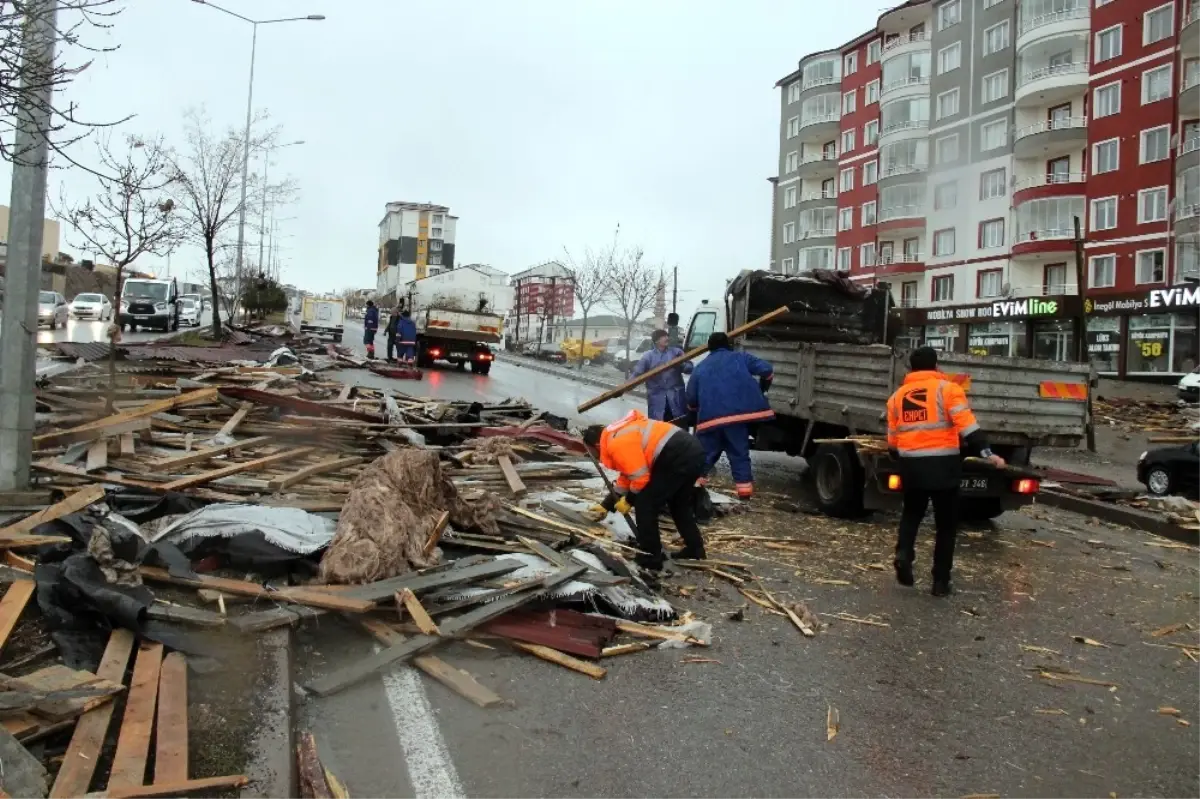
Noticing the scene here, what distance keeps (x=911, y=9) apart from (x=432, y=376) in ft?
61.3

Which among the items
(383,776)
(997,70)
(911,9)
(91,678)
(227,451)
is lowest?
(383,776)

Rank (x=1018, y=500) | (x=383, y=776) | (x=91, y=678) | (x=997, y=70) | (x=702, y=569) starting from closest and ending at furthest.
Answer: (x=383, y=776), (x=91, y=678), (x=702, y=569), (x=1018, y=500), (x=997, y=70)

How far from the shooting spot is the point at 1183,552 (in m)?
8.62

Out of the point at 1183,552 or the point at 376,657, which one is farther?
the point at 1183,552

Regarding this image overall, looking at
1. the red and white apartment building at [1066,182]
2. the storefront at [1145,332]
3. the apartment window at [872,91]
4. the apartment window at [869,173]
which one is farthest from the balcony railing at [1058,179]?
the apartment window at [869,173]

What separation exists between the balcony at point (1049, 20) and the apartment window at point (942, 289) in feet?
28.1

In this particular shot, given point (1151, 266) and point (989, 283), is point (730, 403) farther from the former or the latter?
point (1151, 266)

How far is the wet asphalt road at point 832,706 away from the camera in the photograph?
3.60 meters

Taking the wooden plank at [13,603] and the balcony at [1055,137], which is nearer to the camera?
the wooden plank at [13,603]

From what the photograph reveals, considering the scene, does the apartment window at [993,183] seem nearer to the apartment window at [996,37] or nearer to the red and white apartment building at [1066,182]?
the red and white apartment building at [1066,182]

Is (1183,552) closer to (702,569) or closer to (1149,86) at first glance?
(702,569)

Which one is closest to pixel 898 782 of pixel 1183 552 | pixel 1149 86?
pixel 1183 552

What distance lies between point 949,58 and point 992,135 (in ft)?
23.5

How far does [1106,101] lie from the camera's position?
1437 inches
